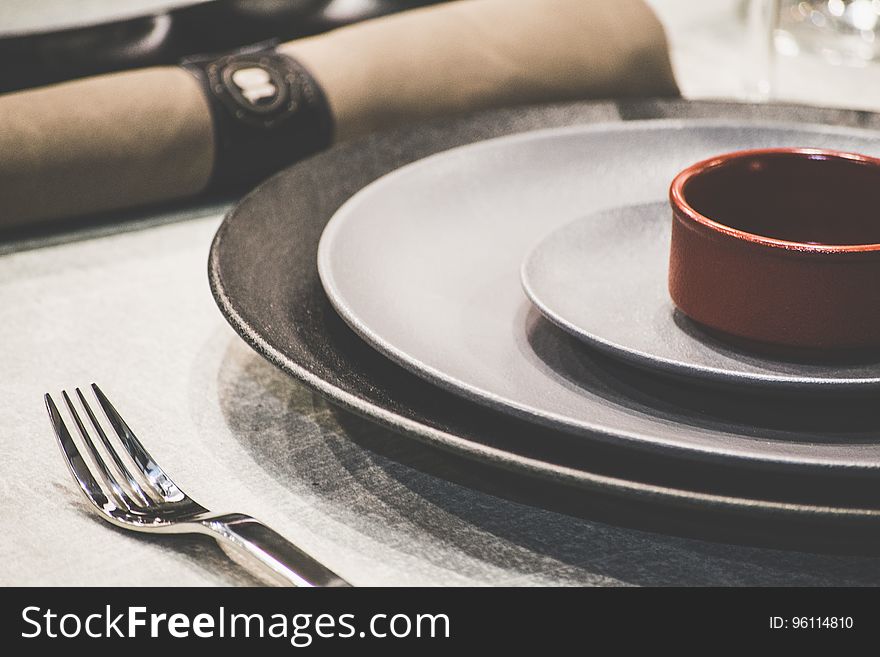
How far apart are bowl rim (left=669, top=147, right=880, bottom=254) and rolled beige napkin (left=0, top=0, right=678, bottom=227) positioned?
29cm

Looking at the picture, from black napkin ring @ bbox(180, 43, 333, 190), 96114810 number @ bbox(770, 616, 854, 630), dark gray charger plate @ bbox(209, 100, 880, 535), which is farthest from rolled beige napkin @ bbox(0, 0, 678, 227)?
96114810 number @ bbox(770, 616, 854, 630)

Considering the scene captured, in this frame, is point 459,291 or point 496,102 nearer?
point 459,291

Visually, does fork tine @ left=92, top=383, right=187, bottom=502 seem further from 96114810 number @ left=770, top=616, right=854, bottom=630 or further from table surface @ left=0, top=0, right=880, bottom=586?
96114810 number @ left=770, top=616, right=854, bottom=630

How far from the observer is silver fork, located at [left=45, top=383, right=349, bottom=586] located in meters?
0.31

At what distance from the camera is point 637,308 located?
41 cm

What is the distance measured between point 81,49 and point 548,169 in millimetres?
335

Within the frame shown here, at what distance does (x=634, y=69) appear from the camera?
71 cm

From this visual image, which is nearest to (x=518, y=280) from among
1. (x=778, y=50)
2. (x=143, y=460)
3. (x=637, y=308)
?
(x=637, y=308)

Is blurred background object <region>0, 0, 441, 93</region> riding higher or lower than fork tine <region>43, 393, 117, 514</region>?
higher

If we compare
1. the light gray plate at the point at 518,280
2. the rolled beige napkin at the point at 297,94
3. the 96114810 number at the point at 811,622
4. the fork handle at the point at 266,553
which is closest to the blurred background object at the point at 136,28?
the rolled beige napkin at the point at 297,94

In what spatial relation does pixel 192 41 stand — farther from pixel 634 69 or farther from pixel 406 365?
pixel 406 365

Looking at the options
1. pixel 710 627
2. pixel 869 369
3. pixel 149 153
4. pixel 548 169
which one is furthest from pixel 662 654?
pixel 149 153

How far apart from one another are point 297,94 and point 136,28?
17 centimetres

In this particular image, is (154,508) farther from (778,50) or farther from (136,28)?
(778,50)
